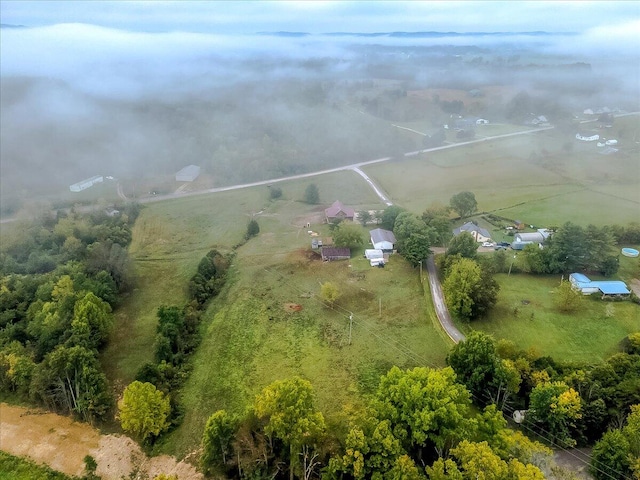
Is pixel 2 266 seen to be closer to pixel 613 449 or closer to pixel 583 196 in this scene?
pixel 613 449

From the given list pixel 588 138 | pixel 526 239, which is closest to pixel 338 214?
pixel 526 239

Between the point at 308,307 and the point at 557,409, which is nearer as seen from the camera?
the point at 557,409

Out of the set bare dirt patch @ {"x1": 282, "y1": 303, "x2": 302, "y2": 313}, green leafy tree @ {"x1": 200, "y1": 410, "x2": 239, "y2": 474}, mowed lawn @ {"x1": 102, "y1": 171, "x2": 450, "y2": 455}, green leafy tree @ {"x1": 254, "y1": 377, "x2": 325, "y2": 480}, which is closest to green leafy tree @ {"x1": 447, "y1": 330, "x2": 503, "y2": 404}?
mowed lawn @ {"x1": 102, "y1": 171, "x2": 450, "y2": 455}

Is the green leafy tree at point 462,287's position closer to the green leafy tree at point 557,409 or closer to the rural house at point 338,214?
the green leafy tree at point 557,409

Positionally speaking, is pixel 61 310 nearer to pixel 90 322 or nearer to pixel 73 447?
pixel 90 322

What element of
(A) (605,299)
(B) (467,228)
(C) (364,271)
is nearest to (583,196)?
(B) (467,228)

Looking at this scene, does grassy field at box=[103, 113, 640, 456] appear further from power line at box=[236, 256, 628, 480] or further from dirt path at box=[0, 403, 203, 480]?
dirt path at box=[0, 403, 203, 480]
